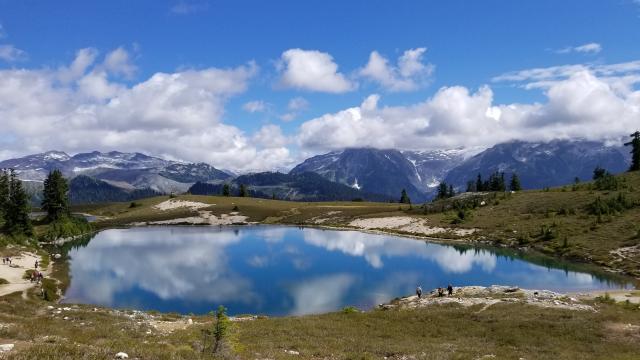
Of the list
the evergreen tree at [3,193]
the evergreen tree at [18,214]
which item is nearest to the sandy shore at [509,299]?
the evergreen tree at [18,214]

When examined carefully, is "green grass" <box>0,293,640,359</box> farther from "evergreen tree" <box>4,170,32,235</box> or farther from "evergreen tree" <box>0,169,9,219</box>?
"evergreen tree" <box>0,169,9,219</box>

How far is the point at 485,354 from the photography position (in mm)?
29469

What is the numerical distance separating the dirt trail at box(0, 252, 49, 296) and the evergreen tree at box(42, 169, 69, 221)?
60.8 meters

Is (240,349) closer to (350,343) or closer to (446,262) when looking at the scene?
(350,343)

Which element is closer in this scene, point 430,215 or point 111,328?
point 111,328

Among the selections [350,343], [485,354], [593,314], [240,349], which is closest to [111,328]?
[240,349]

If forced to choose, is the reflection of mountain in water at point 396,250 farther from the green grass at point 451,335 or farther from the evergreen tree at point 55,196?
the evergreen tree at point 55,196

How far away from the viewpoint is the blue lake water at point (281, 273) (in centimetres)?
6556

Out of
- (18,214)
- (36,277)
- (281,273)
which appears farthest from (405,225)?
(36,277)

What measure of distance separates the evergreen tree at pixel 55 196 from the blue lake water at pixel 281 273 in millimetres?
23506

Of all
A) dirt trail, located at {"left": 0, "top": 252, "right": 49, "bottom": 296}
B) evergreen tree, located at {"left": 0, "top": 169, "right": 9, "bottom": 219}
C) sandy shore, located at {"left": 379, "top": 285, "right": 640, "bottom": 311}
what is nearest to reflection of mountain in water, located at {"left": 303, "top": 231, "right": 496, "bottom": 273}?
sandy shore, located at {"left": 379, "top": 285, "right": 640, "bottom": 311}

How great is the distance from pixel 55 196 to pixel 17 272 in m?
86.2

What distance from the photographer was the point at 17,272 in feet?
248

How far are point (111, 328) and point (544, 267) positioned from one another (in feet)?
272
